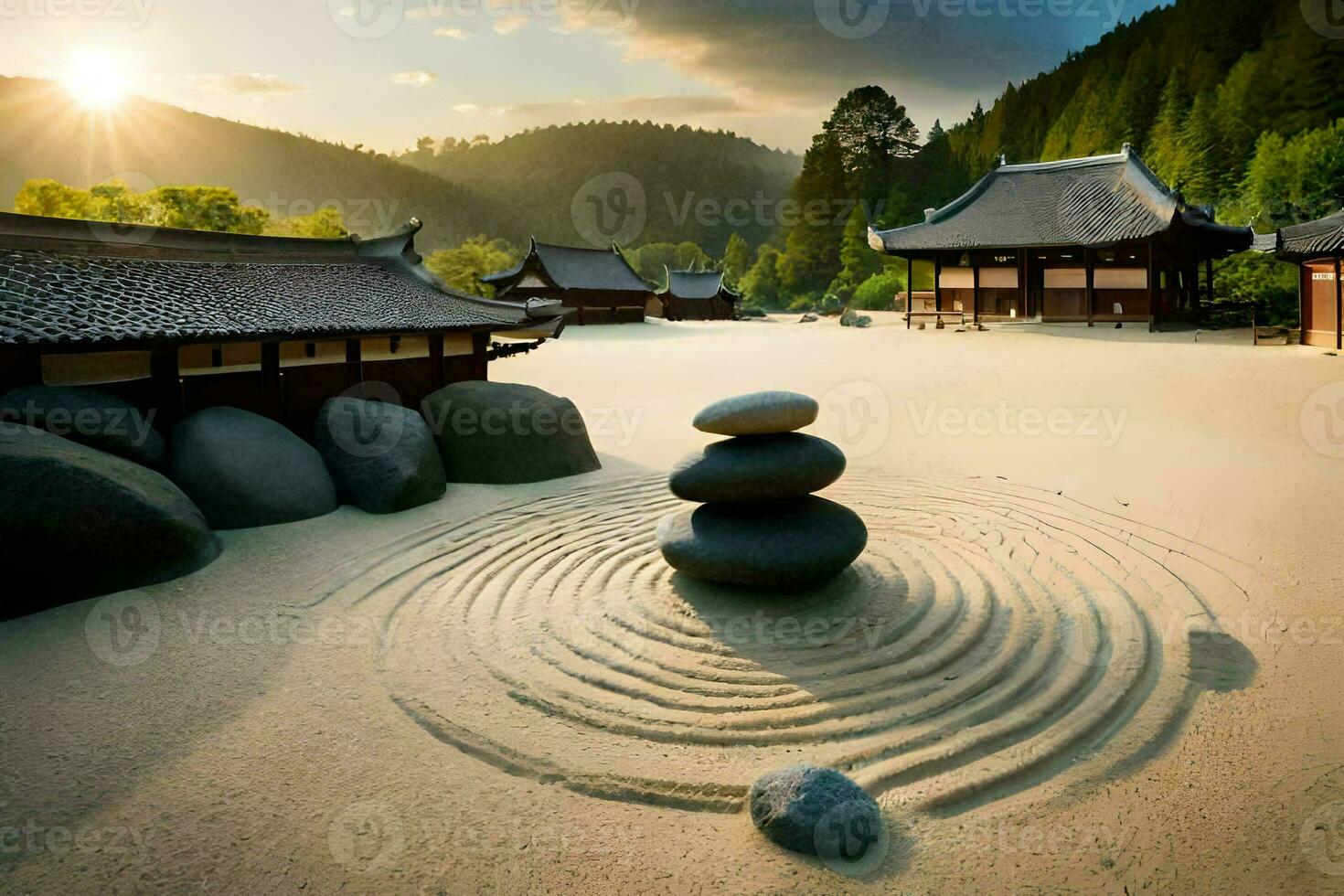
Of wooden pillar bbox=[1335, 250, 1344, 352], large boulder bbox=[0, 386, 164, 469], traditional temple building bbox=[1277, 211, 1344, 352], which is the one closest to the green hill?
traditional temple building bbox=[1277, 211, 1344, 352]

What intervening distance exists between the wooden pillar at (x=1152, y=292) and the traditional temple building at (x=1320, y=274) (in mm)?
4599

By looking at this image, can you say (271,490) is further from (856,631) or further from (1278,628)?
(1278,628)

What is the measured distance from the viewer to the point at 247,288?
35.2 feet

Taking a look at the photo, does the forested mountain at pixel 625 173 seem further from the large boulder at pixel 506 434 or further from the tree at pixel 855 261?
the large boulder at pixel 506 434

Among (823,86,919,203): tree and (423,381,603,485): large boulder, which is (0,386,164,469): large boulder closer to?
(423,381,603,485): large boulder

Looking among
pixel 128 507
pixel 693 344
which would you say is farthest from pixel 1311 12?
pixel 128 507

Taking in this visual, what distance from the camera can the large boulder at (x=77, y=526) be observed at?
634cm

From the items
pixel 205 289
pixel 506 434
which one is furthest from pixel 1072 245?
pixel 205 289

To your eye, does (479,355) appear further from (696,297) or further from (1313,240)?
(696,297)

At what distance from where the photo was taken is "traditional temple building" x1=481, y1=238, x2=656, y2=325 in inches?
1746

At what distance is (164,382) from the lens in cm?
923

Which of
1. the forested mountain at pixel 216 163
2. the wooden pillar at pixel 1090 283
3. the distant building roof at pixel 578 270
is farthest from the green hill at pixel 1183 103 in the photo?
the forested mountain at pixel 216 163

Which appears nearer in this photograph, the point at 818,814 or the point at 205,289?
the point at 818,814

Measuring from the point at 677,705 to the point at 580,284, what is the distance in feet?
136
